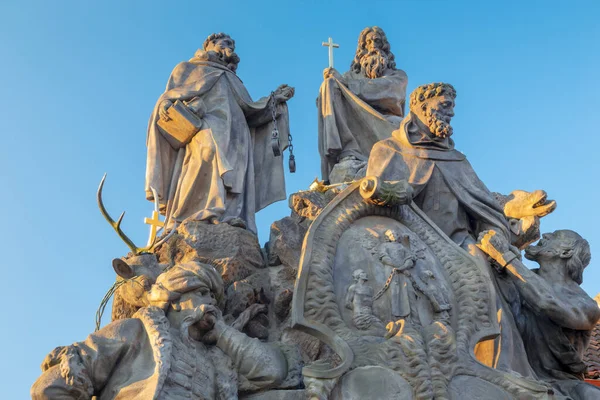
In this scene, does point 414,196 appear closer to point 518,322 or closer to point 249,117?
point 518,322

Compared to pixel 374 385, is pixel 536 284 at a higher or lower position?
higher

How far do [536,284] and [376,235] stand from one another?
1386mm

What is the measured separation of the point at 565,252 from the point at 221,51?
4.57 meters

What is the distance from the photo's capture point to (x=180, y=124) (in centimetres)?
1126

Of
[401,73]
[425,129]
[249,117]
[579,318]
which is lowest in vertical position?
[579,318]

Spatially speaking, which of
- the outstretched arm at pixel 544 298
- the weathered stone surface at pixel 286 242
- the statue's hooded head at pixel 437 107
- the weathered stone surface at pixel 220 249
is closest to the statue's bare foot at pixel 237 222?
the weathered stone surface at pixel 220 249

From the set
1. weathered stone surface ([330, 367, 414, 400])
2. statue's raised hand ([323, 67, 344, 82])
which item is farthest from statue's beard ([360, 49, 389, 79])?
weathered stone surface ([330, 367, 414, 400])

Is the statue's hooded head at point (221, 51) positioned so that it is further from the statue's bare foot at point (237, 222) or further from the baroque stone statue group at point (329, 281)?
the statue's bare foot at point (237, 222)

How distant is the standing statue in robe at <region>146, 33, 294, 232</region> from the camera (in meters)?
11.0

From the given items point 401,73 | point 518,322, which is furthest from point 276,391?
point 401,73

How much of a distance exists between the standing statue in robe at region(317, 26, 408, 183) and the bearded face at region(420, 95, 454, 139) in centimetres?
190

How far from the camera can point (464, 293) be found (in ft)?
29.2

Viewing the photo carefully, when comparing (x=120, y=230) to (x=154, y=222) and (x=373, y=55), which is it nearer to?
(x=154, y=222)

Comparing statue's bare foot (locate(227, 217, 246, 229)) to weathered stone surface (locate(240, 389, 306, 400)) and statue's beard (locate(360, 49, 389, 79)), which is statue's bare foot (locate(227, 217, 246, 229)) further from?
statue's beard (locate(360, 49, 389, 79))
